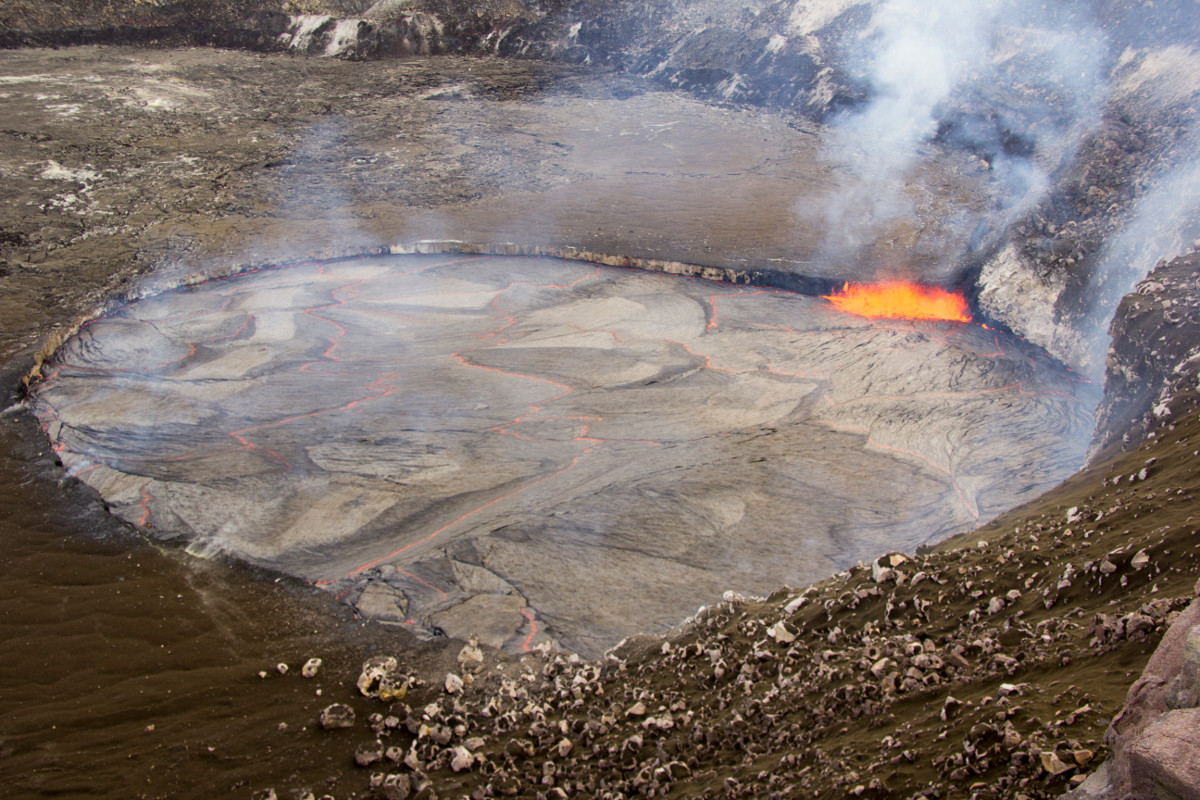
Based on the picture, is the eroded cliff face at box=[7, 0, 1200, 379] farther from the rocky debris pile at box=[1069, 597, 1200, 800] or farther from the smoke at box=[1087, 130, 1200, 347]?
the rocky debris pile at box=[1069, 597, 1200, 800]

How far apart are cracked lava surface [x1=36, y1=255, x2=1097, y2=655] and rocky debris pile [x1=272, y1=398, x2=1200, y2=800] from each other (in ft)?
2.98

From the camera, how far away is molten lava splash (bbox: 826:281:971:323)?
12438 mm

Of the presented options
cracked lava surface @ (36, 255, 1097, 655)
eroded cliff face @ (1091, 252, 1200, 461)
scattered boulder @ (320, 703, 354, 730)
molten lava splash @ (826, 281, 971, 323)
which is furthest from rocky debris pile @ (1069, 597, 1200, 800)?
molten lava splash @ (826, 281, 971, 323)

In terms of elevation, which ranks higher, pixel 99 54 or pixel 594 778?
pixel 99 54

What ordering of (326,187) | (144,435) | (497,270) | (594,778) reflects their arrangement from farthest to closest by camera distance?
(326,187)
(497,270)
(144,435)
(594,778)

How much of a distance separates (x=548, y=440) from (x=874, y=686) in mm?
5141

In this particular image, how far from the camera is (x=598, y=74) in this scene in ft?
85.7

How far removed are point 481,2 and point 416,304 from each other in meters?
19.2

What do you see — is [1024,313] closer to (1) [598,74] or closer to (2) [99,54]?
(1) [598,74]

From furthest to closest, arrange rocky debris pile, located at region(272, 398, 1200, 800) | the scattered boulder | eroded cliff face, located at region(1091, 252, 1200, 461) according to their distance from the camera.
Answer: eroded cliff face, located at region(1091, 252, 1200, 461), the scattered boulder, rocky debris pile, located at region(272, 398, 1200, 800)

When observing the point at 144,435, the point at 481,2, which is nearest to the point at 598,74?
the point at 481,2

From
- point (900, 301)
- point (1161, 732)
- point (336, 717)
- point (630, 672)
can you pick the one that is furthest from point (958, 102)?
point (1161, 732)

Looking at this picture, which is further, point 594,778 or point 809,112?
point 809,112

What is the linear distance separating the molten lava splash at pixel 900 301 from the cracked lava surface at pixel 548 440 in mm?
506
